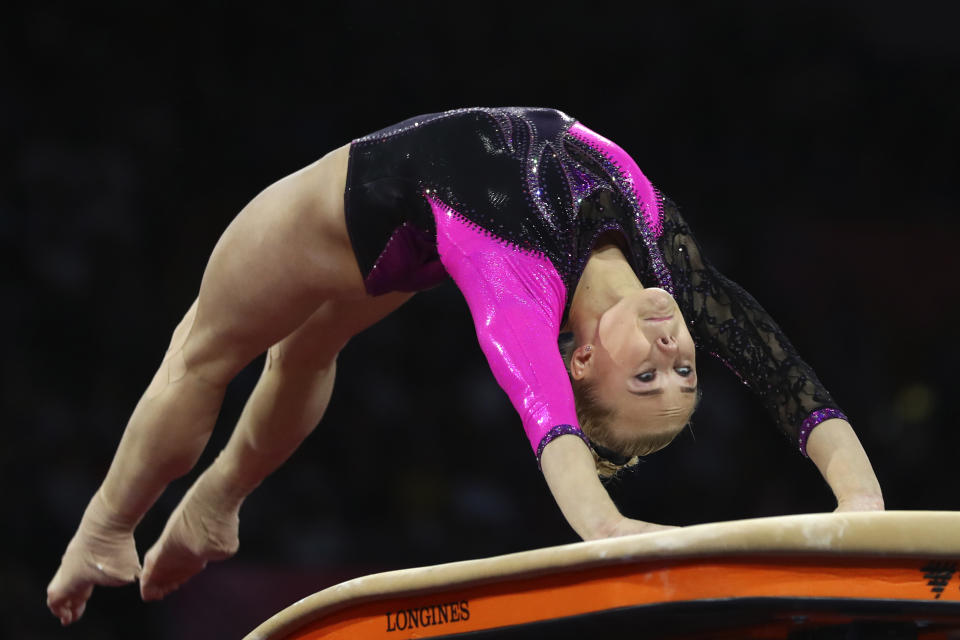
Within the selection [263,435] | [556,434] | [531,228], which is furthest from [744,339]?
[263,435]

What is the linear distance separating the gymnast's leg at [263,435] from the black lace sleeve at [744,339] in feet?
2.03

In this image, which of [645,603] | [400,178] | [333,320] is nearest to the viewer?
[645,603]

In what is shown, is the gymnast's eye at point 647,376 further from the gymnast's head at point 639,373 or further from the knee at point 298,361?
the knee at point 298,361

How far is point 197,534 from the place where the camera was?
→ 8.01ft

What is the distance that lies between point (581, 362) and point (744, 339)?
33 cm

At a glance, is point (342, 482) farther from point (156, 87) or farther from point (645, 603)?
point (645, 603)

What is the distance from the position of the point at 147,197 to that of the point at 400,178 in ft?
7.70

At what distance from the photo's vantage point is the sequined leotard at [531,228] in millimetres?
1780

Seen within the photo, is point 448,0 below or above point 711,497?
above

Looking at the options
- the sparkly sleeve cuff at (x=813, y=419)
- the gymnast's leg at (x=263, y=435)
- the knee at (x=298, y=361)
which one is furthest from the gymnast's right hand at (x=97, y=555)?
the sparkly sleeve cuff at (x=813, y=419)

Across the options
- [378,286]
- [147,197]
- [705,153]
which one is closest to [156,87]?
[147,197]

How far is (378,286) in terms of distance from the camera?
2043 millimetres

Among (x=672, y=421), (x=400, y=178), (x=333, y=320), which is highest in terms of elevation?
(x=400, y=178)

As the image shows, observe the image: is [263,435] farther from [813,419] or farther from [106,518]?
[813,419]
